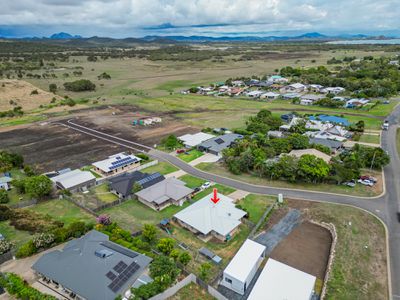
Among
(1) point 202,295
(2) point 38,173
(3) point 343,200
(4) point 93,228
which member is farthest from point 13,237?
(3) point 343,200

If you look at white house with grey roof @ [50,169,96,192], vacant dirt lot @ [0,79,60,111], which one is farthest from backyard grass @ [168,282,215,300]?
vacant dirt lot @ [0,79,60,111]

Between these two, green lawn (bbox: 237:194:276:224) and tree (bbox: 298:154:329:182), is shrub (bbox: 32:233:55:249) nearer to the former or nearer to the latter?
green lawn (bbox: 237:194:276:224)

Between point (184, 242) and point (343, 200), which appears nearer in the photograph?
point (184, 242)

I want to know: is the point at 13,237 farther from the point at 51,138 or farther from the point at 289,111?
the point at 289,111

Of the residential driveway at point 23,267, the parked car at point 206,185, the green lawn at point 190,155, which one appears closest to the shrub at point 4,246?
the residential driveway at point 23,267

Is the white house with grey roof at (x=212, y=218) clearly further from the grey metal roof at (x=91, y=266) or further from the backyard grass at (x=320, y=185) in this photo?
the backyard grass at (x=320, y=185)

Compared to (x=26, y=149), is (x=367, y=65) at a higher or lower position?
higher

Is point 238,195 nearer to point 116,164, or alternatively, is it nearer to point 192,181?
point 192,181
